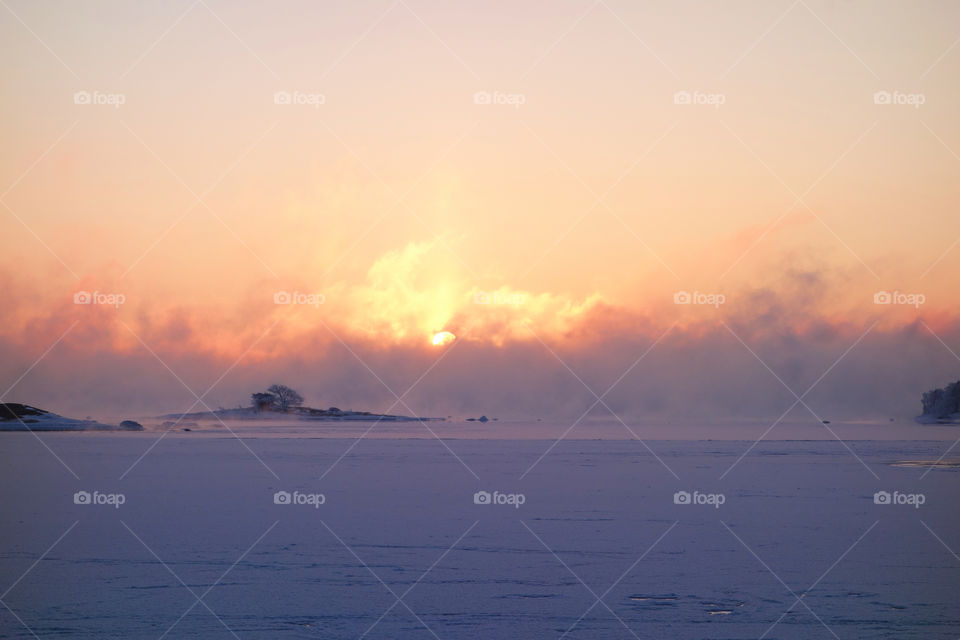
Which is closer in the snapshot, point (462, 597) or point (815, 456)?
point (462, 597)

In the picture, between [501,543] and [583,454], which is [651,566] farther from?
[583,454]

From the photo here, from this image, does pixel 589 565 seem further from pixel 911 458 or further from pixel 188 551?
pixel 911 458

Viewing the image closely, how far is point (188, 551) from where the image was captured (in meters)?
10.8

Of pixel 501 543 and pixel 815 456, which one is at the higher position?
pixel 815 456

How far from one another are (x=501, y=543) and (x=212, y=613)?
4.41 metres

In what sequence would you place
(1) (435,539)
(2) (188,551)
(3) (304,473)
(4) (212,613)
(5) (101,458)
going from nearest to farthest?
1. (4) (212,613)
2. (2) (188,551)
3. (1) (435,539)
4. (3) (304,473)
5. (5) (101,458)

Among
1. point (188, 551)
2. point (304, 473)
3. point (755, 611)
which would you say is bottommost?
point (755, 611)

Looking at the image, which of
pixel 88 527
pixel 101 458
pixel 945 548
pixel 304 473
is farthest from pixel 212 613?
pixel 101 458

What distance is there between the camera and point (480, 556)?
10531mm

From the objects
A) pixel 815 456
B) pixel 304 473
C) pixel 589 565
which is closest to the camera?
pixel 589 565

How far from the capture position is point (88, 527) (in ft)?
42.3

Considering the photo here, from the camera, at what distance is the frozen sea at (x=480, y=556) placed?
7883 mm

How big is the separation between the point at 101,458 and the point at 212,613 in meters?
20.8

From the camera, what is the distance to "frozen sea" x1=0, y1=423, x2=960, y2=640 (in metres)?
7.88
